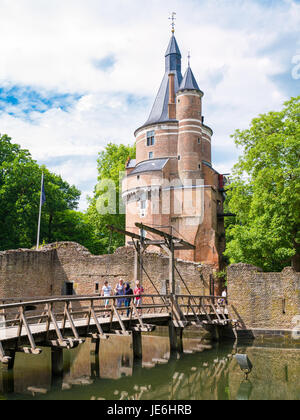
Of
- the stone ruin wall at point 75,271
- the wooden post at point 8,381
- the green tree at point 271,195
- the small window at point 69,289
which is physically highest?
the green tree at point 271,195

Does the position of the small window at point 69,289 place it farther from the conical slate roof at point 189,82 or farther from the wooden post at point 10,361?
the conical slate roof at point 189,82

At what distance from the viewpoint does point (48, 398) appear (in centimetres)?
957

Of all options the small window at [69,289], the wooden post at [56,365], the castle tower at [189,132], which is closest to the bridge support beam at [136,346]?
the wooden post at [56,365]

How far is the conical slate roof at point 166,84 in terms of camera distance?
39844 mm

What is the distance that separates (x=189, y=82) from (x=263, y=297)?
2263cm

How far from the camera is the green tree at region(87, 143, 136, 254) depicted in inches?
1581

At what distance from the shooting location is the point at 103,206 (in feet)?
133

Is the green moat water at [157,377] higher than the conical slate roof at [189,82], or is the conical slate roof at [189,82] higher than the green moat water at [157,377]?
the conical slate roof at [189,82]

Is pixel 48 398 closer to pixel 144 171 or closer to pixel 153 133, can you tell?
pixel 144 171

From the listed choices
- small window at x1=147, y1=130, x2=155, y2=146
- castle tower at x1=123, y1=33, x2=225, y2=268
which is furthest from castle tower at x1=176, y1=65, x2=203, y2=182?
small window at x1=147, y1=130, x2=155, y2=146

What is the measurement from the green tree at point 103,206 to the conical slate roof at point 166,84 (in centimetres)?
496

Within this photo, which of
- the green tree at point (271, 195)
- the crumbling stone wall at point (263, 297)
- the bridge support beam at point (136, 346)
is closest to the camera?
the bridge support beam at point (136, 346)

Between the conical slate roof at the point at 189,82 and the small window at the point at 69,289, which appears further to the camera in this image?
the conical slate roof at the point at 189,82
